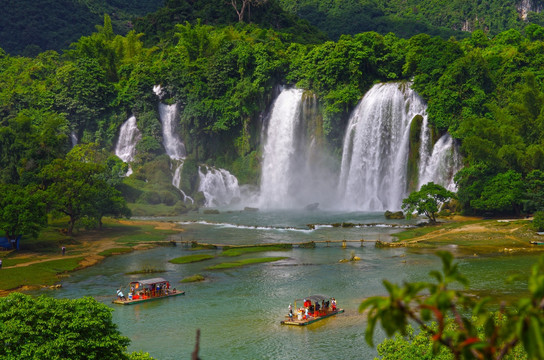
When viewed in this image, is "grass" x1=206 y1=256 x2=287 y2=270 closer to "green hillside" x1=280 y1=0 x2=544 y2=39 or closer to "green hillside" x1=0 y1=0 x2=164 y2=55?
"green hillside" x1=280 y1=0 x2=544 y2=39

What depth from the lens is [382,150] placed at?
80.4 meters

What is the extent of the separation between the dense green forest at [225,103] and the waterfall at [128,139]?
116 cm

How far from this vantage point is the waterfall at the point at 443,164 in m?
72.7

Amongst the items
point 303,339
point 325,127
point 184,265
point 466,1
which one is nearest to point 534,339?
point 303,339

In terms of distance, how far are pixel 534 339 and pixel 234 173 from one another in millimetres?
92763

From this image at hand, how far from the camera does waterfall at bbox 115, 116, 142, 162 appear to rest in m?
100

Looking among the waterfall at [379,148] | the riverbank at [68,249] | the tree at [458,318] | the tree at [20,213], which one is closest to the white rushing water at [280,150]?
the waterfall at [379,148]

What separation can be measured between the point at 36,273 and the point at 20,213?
873cm

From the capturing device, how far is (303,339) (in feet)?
102

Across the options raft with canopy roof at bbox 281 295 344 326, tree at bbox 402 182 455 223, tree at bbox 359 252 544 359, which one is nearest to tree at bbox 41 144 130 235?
tree at bbox 402 182 455 223

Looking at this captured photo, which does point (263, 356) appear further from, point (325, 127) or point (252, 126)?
point (252, 126)

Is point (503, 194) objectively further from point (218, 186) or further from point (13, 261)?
point (218, 186)

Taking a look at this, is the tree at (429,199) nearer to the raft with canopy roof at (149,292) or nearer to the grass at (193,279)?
the grass at (193,279)

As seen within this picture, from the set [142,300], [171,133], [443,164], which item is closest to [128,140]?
[171,133]
